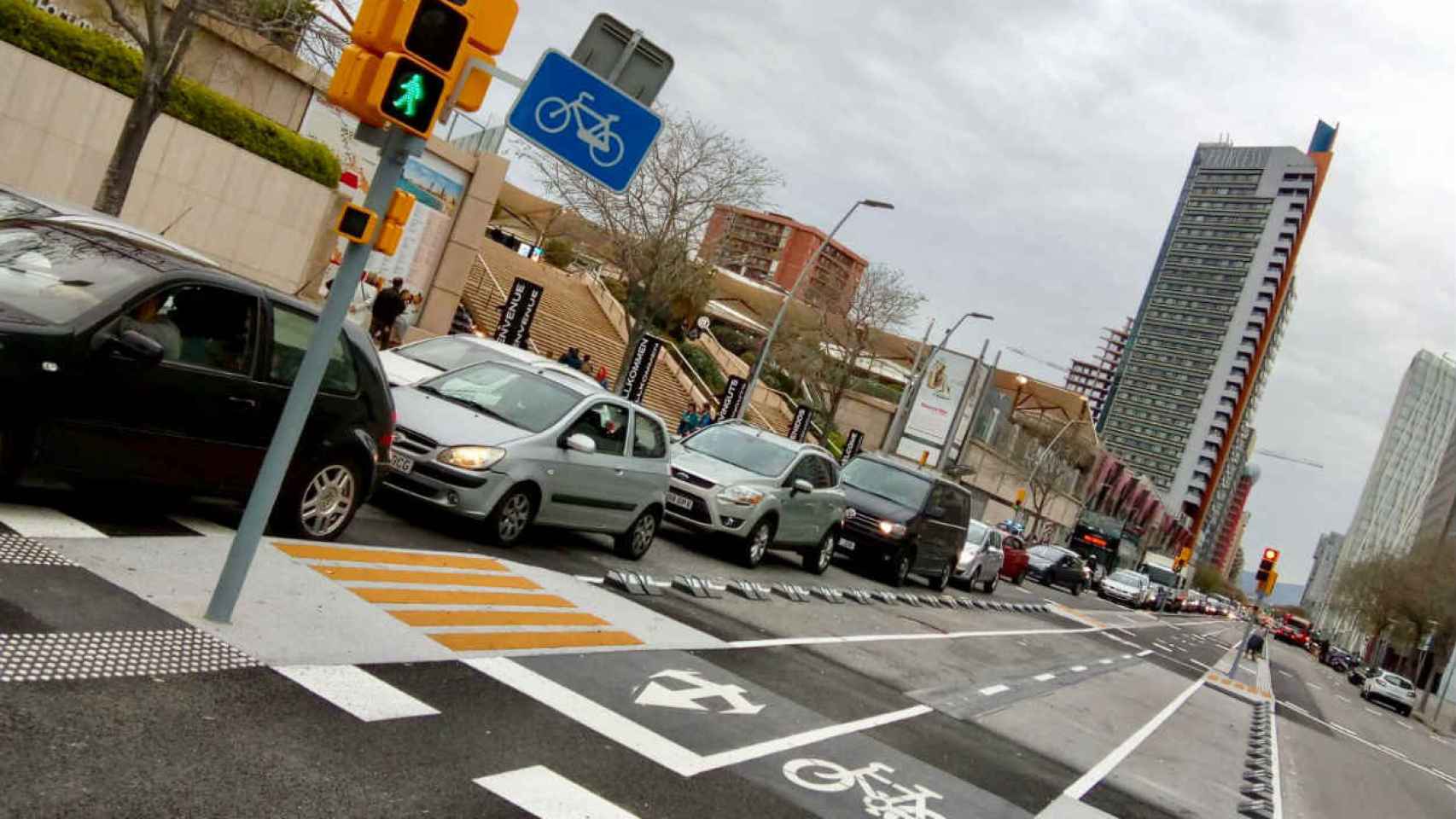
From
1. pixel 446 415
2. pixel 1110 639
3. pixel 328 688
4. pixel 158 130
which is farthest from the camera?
pixel 1110 639

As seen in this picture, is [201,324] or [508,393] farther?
[508,393]

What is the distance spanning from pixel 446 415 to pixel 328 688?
5408mm

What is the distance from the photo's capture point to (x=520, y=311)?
82.3ft

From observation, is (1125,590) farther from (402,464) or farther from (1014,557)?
(402,464)

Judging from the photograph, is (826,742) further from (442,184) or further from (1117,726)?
(442,184)

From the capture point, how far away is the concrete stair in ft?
126

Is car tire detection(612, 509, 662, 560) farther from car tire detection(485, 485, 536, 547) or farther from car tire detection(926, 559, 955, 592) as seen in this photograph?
car tire detection(926, 559, 955, 592)

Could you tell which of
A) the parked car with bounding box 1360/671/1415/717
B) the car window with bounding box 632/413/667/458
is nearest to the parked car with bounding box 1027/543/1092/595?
the parked car with bounding box 1360/671/1415/717

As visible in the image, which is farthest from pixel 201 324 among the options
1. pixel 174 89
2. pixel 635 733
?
pixel 174 89

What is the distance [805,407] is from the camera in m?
37.2

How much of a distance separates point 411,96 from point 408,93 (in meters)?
0.02

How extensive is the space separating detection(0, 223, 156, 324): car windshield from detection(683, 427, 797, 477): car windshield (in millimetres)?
10030

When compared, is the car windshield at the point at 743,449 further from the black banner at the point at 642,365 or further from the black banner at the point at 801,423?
the black banner at the point at 801,423

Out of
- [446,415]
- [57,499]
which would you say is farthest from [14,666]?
[446,415]
